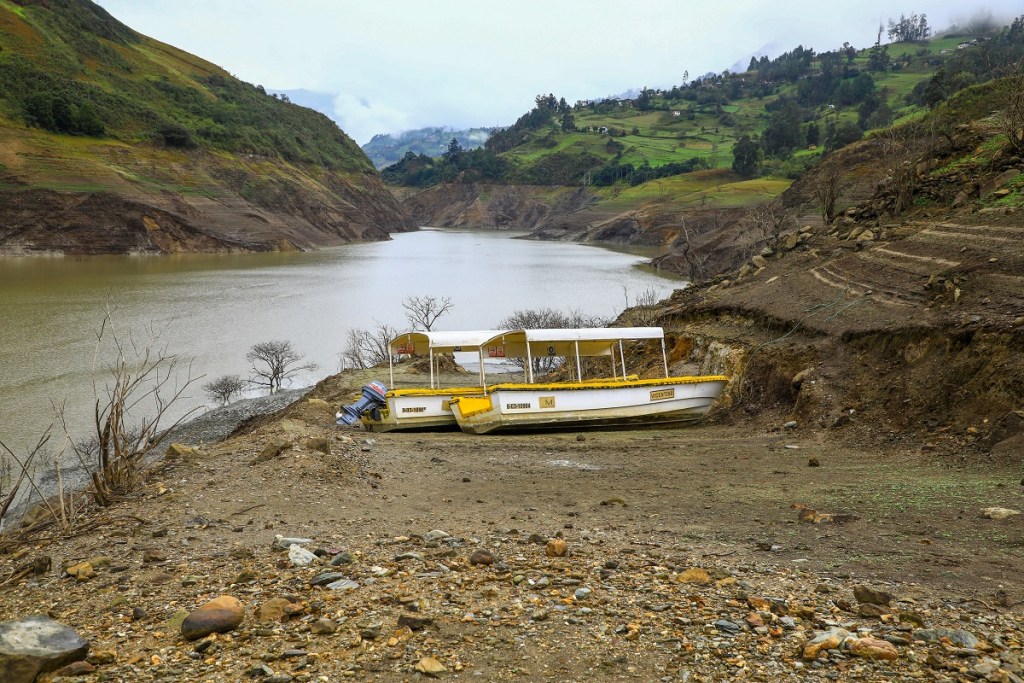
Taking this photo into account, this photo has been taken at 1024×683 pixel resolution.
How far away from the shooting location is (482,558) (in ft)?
22.2

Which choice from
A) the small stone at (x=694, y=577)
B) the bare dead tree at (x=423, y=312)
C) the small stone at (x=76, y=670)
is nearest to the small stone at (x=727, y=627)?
the small stone at (x=694, y=577)

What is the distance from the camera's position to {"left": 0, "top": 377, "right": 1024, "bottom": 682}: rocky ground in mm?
4855

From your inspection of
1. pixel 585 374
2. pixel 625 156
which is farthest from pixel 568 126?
pixel 585 374

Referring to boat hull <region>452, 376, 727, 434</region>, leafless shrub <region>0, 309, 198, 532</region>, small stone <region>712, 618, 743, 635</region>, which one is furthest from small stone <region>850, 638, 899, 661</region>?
boat hull <region>452, 376, 727, 434</region>

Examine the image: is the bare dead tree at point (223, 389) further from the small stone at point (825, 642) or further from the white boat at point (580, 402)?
the small stone at point (825, 642)

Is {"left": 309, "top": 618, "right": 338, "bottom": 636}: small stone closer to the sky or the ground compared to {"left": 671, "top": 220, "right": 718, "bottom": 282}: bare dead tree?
closer to the ground

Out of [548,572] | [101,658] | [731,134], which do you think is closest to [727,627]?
[548,572]

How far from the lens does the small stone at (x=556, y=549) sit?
6941 millimetres

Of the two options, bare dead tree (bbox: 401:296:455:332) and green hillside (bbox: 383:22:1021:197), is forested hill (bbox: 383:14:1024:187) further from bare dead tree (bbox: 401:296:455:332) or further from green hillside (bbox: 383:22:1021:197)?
bare dead tree (bbox: 401:296:455:332)

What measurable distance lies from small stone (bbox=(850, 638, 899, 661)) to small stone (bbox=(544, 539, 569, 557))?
276 centimetres

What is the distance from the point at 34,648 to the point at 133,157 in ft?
294

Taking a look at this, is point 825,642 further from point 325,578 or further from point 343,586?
point 325,578

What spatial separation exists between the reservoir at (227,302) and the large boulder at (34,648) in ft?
27.8

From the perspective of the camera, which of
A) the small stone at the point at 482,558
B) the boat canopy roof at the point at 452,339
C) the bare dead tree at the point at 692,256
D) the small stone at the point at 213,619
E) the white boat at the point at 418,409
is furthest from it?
the bare dead tree at the point at 692,256
